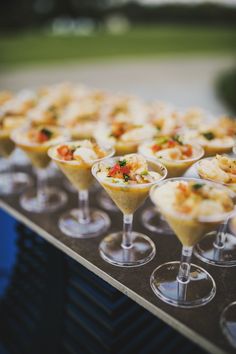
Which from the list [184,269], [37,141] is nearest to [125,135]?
[37,141]

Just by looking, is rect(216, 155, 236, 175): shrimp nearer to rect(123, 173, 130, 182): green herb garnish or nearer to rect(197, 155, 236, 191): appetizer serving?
rect(197, 155, 236, 191): appetizer serving

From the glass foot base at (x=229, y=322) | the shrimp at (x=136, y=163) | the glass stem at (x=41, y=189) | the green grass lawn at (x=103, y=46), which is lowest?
the green grass lawn at (x=103, y=46)

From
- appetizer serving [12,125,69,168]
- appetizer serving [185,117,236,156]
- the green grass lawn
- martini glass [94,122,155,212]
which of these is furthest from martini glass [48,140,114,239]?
the green grass lawn

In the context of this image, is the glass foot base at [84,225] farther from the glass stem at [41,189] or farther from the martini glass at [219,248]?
the martini glass at [219,248]

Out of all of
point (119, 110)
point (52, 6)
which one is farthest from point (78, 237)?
point (52, 6)

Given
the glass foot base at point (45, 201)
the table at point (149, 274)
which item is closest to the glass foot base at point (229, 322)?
the table at point (149, 274)
